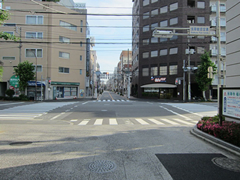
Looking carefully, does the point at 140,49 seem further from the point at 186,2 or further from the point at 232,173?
the point at 232,173

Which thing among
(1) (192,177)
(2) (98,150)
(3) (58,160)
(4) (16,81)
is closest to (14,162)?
(3) (58,160)

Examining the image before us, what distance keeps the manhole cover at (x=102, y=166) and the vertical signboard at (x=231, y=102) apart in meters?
4.94

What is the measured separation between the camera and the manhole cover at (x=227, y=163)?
4.51 meters

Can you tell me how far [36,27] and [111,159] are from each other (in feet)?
124

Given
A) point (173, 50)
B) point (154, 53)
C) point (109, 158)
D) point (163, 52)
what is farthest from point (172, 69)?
point (109, 158)

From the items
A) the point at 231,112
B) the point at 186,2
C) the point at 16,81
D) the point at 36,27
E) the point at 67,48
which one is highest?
the point at 186,2

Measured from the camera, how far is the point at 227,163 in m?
4.84

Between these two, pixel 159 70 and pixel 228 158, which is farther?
pixel 159 70

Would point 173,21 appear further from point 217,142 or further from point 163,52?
point 217,142

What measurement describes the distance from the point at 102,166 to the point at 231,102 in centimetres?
548

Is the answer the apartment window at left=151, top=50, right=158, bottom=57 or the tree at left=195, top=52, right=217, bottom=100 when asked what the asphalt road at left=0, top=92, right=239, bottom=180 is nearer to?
the tree at left=195, top=52, right=217, bottom=100

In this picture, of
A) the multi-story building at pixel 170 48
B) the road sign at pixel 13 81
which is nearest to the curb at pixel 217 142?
the multi-story building at pixel 170 48

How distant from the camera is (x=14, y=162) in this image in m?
4.72

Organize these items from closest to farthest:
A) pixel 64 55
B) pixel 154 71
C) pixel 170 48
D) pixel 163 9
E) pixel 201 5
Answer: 1. pixel 201 5
2. pixel 64 55
3. pixel 170 48
4. pixel 163 9
5. pixel 154 71
